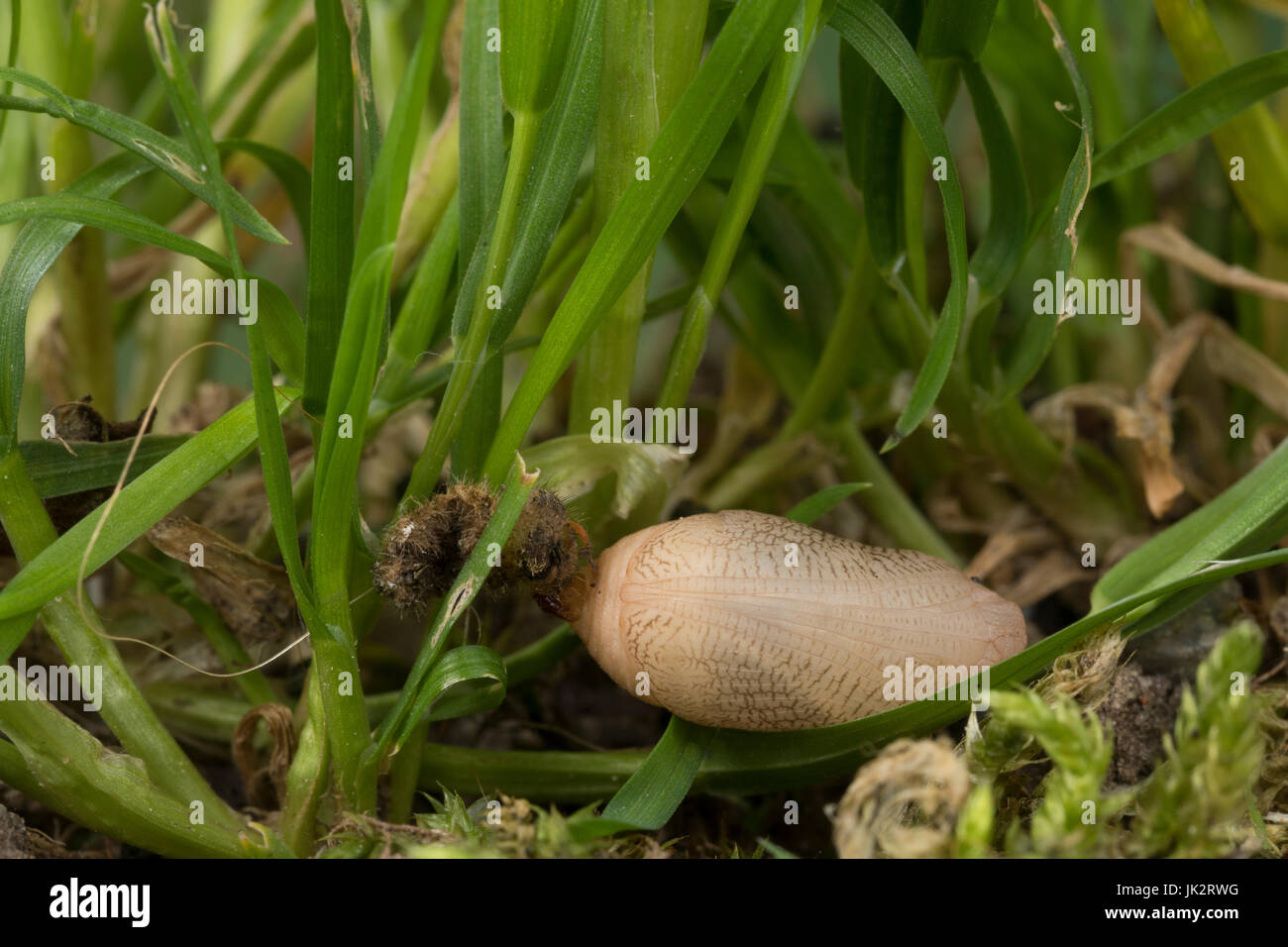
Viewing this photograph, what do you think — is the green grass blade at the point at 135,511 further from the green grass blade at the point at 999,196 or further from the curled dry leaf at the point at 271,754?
the green grass blade at the point at 999,196

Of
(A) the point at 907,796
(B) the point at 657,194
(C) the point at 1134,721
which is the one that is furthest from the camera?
(C) the point at 1134,721

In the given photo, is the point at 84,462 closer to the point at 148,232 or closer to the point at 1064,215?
the point at 148,232

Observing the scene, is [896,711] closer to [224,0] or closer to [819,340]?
[819,340]

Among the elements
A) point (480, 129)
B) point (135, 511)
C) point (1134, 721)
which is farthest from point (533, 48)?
point (1134, 721)

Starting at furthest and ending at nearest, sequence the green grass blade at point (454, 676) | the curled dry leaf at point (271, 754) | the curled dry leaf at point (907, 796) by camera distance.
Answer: the curled dry leaf at point (271, 754) < the green grass blade at point (454, 676) < the curled dry leaf at point (907, 796)

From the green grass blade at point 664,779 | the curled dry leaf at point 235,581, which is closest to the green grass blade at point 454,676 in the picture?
the green grass blade at point 664,779

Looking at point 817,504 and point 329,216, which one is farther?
point 817,504

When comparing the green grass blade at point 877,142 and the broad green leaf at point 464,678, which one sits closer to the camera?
the broad green leaf at point 464,678

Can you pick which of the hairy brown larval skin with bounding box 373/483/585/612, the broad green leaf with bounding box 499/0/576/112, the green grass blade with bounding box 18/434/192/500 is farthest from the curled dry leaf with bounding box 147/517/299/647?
the broad green leaf with bounding box 499/0/576/112
